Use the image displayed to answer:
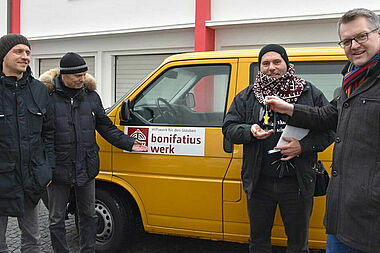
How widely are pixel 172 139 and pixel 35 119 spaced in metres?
1.18

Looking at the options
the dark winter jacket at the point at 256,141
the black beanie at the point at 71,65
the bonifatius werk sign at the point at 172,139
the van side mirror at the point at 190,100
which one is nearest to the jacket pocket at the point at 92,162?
the bonifatius werk sign at the point at 172,139

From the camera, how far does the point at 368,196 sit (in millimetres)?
1848

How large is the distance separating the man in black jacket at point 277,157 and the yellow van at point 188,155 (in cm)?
48

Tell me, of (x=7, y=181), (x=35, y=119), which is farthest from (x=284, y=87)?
(x=7, y=181)

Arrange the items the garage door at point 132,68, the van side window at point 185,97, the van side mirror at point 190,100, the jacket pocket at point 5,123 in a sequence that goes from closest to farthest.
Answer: the jacket pocket at point 5,123, the van side window at point 185,97, the van side mirror at point 190,100, the garage door at point 132,68

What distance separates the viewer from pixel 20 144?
2836mm

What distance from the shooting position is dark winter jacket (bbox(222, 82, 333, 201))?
270 cm

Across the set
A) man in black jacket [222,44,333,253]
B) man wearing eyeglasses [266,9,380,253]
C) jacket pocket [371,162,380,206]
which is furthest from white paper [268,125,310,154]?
jacket pocket [371,162,380,206]

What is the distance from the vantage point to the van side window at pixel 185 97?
139 inches

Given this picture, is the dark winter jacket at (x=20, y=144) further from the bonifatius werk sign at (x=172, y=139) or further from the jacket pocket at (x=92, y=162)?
the bonifatius werk sign at (x=172, y=139)

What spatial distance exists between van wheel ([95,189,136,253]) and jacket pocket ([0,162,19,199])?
46.7 inches

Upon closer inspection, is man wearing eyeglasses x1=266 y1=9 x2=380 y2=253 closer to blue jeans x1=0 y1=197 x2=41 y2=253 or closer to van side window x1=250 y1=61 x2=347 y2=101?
van side window x1=250 y1=61 x2=347 y2=101

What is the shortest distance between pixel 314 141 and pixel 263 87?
0.52 m

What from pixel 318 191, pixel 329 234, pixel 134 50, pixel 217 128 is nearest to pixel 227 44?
pixel 134 50
